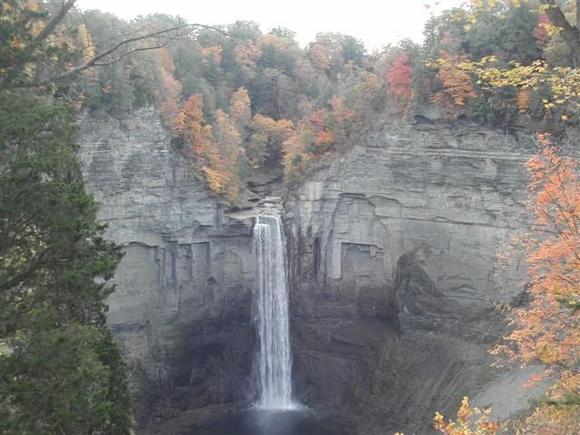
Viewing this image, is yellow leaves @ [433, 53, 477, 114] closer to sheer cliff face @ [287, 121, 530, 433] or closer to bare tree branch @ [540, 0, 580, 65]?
sheer cliff face @ [287, 121, 530, 433]

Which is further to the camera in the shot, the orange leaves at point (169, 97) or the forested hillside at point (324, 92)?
the orange leaves at point (169, 97)

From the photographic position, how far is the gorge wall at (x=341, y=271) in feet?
99.4

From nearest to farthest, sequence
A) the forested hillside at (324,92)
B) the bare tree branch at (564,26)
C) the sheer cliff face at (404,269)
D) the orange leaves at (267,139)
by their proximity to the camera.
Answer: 1. the bare tree branch at (564,26)
2. the forested hillside at (324,92)
3. the sheer cliff face at (404,269)
4. the orange leaves at (267,139)

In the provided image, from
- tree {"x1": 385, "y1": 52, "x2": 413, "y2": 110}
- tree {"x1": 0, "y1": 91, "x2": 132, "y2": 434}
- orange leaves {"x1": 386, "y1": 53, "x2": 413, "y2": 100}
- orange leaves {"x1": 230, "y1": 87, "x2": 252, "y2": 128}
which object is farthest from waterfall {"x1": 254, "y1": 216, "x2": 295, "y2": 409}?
tree {"x1": 0, "y1": 91, "x2": 132, "y2": 434}

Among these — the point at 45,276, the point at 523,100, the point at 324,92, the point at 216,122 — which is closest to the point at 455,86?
the point at 523,100

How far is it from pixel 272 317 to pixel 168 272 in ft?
20.9

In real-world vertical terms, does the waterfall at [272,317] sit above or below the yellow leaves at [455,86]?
below

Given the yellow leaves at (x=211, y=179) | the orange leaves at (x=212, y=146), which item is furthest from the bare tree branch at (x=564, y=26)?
the yellow leaves at (x=211, y=179)

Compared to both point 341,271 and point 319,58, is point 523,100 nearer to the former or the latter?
point 341,271

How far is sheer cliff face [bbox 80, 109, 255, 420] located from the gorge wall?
71mm

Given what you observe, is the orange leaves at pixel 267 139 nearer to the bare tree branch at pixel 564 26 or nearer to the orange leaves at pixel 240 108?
the orange leaves at pixel 240 108

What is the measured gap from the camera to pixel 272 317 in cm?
3616

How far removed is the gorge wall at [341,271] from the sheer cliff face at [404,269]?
66 millimetres

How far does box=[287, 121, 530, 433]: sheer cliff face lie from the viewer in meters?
29.9
